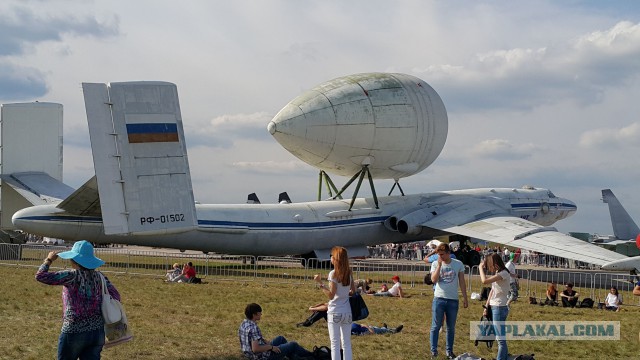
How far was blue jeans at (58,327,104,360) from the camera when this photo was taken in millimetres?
7398

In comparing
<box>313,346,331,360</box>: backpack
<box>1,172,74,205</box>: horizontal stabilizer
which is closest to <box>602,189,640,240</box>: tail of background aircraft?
<box>1,172,74,205</box>: horizontal stabilizer

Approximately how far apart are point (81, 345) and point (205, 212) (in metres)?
18.5

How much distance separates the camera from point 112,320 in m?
7.60

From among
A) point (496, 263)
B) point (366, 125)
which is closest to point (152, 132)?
point (496, 263)

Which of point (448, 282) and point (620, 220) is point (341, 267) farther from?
point (620, 220)

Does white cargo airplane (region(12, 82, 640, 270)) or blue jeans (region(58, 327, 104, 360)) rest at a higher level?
white cargo airplane (region(12, 82, 640, 270))

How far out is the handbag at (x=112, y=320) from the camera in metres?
7.59

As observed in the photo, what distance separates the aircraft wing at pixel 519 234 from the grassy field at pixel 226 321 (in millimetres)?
3884

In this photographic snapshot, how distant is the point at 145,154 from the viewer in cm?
1641

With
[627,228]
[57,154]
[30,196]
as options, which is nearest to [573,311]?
[30,196]

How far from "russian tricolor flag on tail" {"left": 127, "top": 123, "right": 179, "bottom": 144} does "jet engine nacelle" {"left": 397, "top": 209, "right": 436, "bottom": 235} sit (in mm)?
16607

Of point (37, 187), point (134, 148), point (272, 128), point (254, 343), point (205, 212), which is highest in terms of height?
point (272, 128)

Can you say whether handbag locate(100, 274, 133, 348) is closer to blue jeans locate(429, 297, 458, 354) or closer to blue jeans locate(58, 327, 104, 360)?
blue jeans locate(58, 327, 104, 360)

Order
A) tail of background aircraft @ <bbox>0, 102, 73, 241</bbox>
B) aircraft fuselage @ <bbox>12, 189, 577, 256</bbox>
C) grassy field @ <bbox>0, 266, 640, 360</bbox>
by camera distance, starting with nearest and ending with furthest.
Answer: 1. grassy field @ <bbox>0, 266, 640, 360</bbox>
2. aircraft fuselage @ <bbox>12, 189, 577, 256</bbox>
3. tail of background aircraft @ <bbox>0, 102, 73, 241</bbox>
